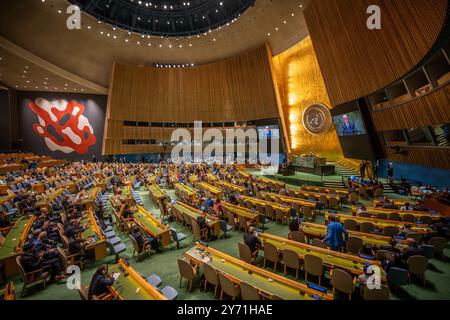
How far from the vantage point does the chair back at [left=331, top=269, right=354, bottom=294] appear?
355cm

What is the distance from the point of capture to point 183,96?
3073 cm

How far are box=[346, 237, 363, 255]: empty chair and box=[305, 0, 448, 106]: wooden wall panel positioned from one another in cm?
797

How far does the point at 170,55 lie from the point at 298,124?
1974 cm

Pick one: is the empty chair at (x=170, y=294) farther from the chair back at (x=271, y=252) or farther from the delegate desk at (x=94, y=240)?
the delegate desk at (x=94, y=240)

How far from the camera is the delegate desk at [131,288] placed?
336cm

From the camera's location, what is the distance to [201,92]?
1188 inches

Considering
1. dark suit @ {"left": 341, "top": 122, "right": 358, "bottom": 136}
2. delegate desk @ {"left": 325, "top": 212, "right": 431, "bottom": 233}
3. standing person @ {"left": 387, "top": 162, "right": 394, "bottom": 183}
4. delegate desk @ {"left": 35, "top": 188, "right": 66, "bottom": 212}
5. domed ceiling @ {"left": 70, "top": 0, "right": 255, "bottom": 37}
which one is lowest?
delegate desk @ {"left": 325, "top": 212, "right": 431, "bottom": 233}

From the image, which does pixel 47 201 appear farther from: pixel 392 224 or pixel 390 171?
pixel 390 171

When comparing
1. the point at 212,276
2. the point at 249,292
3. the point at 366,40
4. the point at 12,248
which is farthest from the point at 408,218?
the point at 12,248

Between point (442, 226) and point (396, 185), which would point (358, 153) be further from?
point (442, 226)

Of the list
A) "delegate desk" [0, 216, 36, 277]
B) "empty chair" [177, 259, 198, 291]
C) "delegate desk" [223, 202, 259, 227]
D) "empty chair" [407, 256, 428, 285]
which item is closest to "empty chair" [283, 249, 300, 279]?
"empty chair" [177, 259, 198, 291]

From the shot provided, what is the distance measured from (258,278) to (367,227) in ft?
13.9

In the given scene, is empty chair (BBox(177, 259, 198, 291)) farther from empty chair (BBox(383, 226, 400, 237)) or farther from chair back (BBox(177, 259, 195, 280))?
empty chair (BBox(383, 226, 400, 237))
